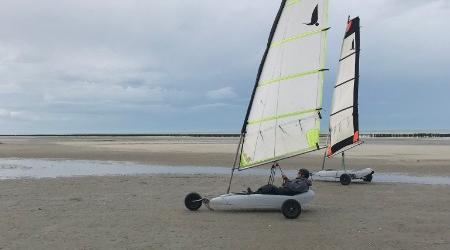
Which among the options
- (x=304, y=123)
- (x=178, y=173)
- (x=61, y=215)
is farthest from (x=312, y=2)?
(x=178, y=173)

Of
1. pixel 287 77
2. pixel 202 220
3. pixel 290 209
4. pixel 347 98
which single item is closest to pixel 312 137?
pixel 287 77

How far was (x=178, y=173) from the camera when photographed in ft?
90.9

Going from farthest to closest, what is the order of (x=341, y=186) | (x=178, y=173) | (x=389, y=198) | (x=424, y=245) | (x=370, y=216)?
1. (x=178, y=173)
2. (x=341, y=186)
3. (x=389, y=198)
4. (x=370, y=216)
5. (x=424, y=245)

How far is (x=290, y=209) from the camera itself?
13.9 meters

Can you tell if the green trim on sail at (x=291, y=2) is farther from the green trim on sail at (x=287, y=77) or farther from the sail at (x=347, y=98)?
the sail at (x=347, y=98)

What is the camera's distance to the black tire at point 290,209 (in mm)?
13914

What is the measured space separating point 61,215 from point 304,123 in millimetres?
7595

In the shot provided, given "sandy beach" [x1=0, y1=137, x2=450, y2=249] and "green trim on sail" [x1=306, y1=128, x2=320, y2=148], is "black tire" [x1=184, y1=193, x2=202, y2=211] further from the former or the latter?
"green trim on sail" [x1=306, y1=128, x2=320, y2=148]

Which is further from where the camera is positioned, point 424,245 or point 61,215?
point 61,215

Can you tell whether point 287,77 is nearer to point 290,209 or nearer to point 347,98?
point 290,209

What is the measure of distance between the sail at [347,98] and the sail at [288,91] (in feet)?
34.8

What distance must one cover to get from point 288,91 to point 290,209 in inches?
145

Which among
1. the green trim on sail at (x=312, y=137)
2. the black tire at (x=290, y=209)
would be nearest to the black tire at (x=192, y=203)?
the black tire at (x=290, y=209)

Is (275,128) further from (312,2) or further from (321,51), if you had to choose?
(312,2)
